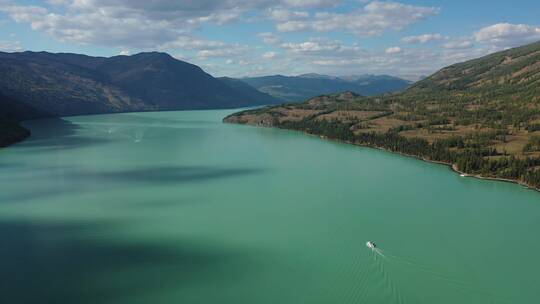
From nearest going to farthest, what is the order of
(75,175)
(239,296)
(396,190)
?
(239,296) < (396,190) < (75,175)

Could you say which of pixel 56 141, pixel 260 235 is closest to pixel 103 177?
pixel 260 235

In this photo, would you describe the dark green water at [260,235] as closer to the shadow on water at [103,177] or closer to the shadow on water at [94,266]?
the shadow on water at [94,266]

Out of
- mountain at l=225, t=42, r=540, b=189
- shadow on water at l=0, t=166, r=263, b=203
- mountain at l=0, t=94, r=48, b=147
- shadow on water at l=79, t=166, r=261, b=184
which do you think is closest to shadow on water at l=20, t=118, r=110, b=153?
mountain at l=0, t=94, r=48, b=147

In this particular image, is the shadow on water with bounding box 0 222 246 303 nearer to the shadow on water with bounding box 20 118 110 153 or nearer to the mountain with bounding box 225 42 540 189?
the mountain with bounding box 225 42 540 189

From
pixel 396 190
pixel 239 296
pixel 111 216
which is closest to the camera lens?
pixel 239 296

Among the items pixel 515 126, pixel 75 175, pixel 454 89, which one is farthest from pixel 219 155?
pixel 454 89

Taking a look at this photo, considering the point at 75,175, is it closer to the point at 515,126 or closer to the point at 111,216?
the point at 111,216
